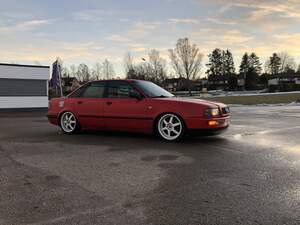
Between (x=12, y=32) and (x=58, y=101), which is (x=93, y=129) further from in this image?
(x=12, y=32)

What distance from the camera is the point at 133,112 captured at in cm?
849

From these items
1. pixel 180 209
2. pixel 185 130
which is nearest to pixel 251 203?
pixel 180 209

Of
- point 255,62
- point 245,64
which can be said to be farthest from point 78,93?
point 255,62

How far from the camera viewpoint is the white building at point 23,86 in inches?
968

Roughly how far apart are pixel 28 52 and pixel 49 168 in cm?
3663

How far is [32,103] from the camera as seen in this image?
26062 millimetres

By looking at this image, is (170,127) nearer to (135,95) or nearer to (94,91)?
(135,95)

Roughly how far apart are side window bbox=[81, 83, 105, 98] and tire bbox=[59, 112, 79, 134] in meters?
0.64

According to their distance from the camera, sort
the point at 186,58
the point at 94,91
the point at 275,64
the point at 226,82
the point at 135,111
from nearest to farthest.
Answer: the point at 135,111
the point at 94,91
the point at 186,58
the point at 226,82
the point at 275,64

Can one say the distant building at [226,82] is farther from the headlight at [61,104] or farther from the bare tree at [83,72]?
the headlight at [61,104]

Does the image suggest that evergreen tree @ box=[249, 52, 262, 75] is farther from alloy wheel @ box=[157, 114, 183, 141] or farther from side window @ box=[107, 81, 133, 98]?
alloy wheel @ box=[157, 114, 183, 141]

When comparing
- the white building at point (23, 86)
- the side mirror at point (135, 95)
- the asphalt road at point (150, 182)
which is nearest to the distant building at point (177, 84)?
the white building at point (23, 86)

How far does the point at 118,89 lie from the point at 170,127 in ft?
5.50

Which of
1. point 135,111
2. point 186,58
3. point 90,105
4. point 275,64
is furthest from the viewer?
point 275,64
